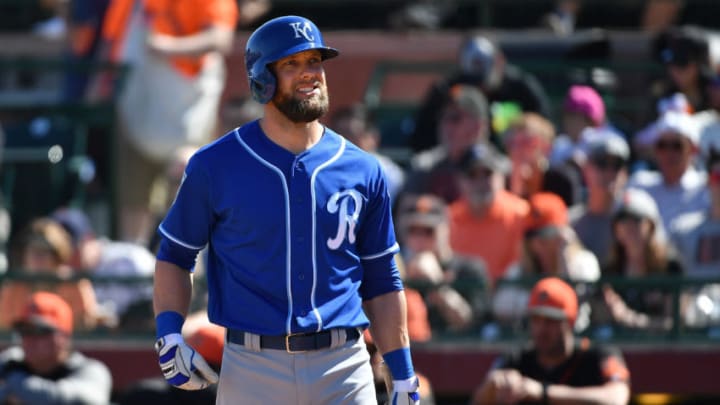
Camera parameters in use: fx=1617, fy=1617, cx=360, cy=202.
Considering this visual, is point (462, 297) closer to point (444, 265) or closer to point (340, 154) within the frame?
point (444, 265)

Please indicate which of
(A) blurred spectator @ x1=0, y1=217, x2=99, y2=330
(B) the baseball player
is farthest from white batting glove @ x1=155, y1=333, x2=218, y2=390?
(A) blurred spectator @ x1=0, y1=217, x2=99, y2=330

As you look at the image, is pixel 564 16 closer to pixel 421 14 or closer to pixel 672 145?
pixel 421 14

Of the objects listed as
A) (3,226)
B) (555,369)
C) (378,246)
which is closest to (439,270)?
(555,369)

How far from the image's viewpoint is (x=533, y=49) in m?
12.5

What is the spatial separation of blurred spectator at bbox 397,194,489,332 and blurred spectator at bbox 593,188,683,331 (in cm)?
69

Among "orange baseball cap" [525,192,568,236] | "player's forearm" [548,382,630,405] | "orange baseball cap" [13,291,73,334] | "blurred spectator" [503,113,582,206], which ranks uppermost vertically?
"blurred spectator" [503,113,582,206]

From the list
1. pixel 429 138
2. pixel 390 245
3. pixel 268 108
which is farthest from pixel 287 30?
pixel 429 138

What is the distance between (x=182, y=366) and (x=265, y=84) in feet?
3.23

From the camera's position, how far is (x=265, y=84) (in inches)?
215

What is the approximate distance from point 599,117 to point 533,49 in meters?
1.79

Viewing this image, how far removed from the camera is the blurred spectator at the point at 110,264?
30.4 feet

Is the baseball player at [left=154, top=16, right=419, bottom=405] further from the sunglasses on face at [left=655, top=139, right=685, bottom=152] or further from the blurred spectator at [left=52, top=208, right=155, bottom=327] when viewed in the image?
the sunglasses on face at [left=655, top=139, right=685, bottom=152]

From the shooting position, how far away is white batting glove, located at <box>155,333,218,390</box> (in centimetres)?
530

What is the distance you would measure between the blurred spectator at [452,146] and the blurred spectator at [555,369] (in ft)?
6.63
